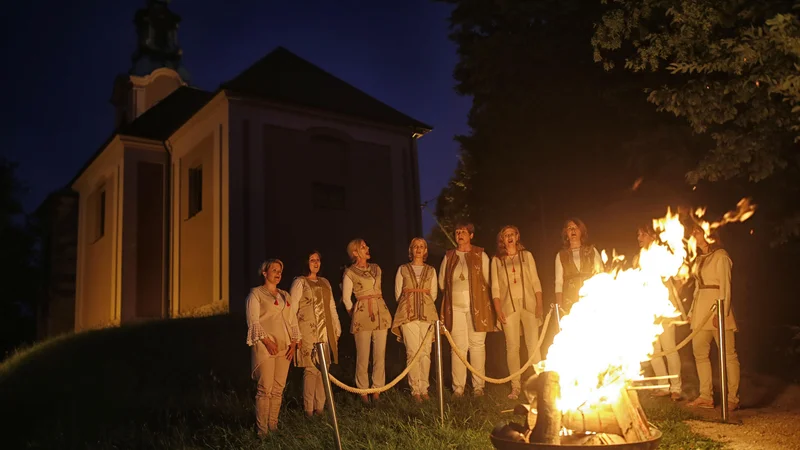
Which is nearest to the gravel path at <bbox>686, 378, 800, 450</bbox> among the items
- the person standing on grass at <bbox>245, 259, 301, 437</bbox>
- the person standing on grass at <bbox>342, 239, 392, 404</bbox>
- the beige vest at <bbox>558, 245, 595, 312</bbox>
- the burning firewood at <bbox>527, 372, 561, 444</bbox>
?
the beige vest at <bbox>558, 245, 595, 312</bbox>

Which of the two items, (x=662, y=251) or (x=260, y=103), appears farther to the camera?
(x=260, y=103)

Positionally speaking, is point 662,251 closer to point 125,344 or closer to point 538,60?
point 538,60

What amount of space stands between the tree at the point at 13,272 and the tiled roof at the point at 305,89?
2521 centimetres

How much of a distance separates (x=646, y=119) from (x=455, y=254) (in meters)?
4.52

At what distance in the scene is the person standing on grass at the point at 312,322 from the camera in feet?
25.8

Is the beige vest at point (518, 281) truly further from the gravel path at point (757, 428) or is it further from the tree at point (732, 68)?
the tree at point (732, 68)

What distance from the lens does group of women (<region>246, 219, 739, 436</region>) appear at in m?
7.54

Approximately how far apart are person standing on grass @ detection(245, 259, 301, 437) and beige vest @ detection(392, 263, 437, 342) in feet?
4.61

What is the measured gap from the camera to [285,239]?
17.8 m

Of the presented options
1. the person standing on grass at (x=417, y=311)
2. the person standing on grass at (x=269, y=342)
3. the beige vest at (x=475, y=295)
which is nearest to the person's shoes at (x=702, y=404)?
the beige vest at (x=475, y=295)

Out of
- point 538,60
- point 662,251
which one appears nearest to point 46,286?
point 538,60

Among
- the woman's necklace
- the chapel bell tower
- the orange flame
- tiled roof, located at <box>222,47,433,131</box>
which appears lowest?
the orange flame

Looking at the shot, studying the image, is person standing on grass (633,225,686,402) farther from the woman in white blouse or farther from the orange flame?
the orange flame

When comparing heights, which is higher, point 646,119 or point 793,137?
point 646,119
